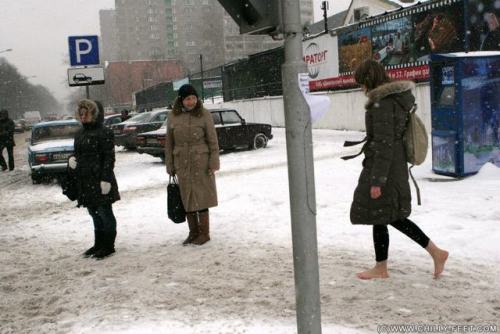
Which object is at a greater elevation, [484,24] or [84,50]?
[484,24]

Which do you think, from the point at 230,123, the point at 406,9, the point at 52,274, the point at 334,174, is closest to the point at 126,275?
the point at 52,274

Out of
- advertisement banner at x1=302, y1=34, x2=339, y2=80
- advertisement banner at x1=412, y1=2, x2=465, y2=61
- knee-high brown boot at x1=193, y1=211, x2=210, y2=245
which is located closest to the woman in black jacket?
knee-high brown boot at x1=193, y1=211, x2=210, y2=245

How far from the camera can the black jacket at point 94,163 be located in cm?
545

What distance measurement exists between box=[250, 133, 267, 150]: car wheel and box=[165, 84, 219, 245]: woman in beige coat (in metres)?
10.6

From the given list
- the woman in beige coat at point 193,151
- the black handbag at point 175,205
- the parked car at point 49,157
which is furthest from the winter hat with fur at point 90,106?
the parked car at point 49,157

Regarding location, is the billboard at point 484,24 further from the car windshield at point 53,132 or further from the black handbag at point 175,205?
the black handbag at point 175,205

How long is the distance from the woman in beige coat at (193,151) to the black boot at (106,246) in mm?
874

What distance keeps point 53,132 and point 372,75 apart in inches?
426

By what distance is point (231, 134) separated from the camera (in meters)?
15.7

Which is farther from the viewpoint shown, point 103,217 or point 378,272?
point 103,217

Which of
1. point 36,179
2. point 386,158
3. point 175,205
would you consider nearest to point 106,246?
point 175,205

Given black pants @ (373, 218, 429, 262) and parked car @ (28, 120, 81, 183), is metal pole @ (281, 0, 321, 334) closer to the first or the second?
black pants @ (373, 218, 429, 262)

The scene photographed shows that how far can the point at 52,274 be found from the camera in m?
5.18

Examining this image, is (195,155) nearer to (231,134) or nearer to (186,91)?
(186,91)
